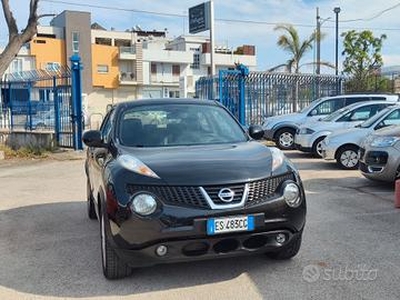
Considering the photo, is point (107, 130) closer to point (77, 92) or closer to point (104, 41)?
point (77, 92)

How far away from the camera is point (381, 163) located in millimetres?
8570

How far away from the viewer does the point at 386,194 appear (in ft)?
27.5

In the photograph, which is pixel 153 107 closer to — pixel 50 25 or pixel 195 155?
pixel 195 155

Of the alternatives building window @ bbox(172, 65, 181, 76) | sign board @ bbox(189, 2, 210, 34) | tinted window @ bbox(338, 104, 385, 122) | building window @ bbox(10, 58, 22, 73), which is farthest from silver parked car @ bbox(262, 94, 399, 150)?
building window @ bbox(172, 65, 181, 76)

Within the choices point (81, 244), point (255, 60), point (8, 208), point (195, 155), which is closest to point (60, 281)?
point (81, 244)

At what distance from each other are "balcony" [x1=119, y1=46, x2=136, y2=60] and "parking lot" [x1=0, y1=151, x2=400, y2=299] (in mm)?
49959

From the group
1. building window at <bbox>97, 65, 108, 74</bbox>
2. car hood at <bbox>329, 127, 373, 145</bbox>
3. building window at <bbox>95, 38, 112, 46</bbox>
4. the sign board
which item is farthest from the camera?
building window at <bbox>95, 38, 112, 46</bbox>

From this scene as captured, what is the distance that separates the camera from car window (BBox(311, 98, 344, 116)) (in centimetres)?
1609

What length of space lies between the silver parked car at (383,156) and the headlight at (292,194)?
Result: 4432mm

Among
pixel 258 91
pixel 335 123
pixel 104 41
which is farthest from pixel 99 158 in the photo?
pixel 104 41

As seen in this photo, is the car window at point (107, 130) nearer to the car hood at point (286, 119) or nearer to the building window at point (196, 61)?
the car hood at point (286, 119)

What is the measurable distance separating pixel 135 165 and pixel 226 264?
134 cm

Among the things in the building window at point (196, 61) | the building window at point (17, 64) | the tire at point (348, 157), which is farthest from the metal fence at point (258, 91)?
the building window at point (196, 61)

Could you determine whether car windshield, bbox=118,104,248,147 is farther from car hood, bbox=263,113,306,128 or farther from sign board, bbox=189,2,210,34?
sign board, bbox=189,2,210,34
